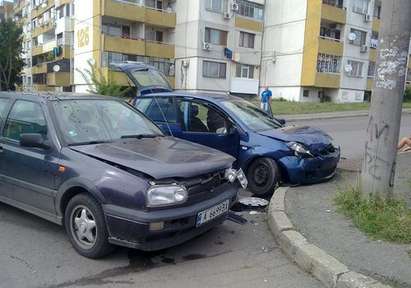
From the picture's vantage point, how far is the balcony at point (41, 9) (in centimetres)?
5147

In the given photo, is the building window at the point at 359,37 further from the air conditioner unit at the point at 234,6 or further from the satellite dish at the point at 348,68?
the air conditioner unit at the point at 234,6

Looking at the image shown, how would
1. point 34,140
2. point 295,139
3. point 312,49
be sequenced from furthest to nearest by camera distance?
point 312,49 < point 295,139 < point 34,140

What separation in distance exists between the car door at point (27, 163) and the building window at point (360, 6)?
39.6 meters

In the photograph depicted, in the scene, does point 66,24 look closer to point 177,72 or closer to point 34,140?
point 177,72

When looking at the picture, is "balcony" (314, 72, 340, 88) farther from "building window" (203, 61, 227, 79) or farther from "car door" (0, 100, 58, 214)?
"car door" (0, 100, 58, 214)

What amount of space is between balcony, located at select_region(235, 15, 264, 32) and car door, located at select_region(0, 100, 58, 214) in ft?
117

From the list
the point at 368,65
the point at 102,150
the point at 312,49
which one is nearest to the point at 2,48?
the point at 312,49

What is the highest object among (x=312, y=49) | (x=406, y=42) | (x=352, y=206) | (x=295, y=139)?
(x=312, y=49)

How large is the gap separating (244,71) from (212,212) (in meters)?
36.9

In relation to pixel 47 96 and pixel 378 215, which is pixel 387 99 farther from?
pixel 47 96

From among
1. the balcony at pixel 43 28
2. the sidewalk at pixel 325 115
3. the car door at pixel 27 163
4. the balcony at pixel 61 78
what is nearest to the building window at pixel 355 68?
the sidewalk at pixel 325 115

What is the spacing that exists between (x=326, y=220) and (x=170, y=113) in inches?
141

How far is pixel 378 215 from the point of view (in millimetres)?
4852

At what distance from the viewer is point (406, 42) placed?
5062 millimetres
